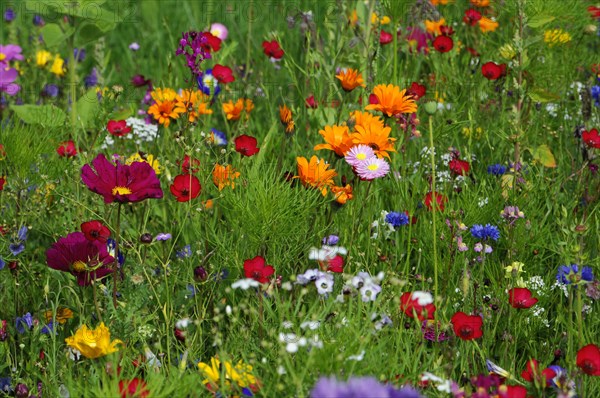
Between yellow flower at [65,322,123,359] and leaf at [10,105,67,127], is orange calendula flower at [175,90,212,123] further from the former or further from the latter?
yellow flower at [65,322,123,359]

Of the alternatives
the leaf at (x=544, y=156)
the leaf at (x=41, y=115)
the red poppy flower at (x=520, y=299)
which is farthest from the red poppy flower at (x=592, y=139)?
the leaf at (x=41, y=115)

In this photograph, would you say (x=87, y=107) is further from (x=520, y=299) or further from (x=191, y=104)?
(x=520, y=299)

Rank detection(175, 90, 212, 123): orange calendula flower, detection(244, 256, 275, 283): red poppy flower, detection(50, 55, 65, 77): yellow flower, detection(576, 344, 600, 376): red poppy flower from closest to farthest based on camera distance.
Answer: detection(576, 344, 600, 376): red poppy flower
detection(244, 256, 275, 283): red poppy flower
detection(175, 90, 212, 123): orange calendula flower
detection(50, 55, 65, 77): yellow flower

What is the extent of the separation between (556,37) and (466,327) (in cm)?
187

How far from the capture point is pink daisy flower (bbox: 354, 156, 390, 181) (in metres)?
1.99

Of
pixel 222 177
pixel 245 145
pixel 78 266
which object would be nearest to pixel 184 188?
pixel 222 177

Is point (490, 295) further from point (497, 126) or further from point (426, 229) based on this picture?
point (497, 126)

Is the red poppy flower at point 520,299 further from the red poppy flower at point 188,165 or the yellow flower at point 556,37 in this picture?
the yellow flower at point 556,37

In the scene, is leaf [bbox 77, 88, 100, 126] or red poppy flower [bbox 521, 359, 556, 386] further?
leaf [bbox 77, 88, 100, 126]

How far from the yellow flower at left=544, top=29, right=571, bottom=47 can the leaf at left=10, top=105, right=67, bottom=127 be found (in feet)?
5.78

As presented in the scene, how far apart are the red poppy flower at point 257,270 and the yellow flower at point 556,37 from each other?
179 centimetres

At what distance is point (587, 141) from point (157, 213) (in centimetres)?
128

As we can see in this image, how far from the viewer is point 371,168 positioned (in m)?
2.00

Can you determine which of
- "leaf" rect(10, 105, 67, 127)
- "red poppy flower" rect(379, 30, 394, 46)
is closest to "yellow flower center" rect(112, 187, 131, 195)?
"leaf" rect(10, 105, 67, 127)
